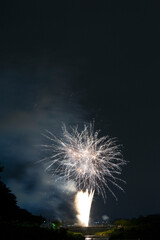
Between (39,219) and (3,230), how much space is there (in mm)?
24039

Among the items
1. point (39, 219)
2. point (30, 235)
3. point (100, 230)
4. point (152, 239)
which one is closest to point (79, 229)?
point (100, 230)

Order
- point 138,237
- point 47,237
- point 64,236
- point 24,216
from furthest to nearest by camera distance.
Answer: point 24,216, point 138,237, point 64,236, point 47,237

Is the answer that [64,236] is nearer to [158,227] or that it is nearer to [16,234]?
[16,234]

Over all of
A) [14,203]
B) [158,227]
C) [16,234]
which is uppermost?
[14,203]

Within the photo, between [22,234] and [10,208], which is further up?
[10,208]

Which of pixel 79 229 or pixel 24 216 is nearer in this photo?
pixel 24 216

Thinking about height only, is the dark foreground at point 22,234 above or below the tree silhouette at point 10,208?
below

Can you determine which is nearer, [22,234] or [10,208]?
[22,234]

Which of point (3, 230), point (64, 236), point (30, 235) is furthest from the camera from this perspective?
point (64, 236)

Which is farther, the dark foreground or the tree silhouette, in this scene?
the tree silhouette

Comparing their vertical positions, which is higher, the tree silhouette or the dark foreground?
the tree silhouette

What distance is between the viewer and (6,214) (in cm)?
3450

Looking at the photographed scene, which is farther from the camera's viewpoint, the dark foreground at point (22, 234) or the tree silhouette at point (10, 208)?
the tree silhouette at point (10, 208)

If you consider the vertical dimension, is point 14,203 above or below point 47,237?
above
